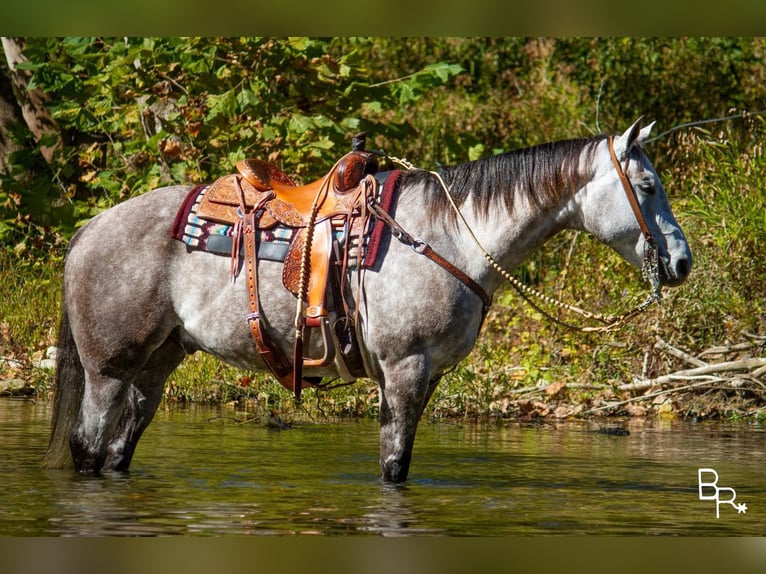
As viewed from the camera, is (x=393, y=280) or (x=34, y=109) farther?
(x=34, y=109)

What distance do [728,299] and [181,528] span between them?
5897mm

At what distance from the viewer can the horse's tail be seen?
6.51 m

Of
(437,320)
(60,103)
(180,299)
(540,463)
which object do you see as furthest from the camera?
(60,103)

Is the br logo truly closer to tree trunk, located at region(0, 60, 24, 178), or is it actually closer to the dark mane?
the dark mane

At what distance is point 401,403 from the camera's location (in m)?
5.93

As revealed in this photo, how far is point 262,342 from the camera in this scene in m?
6.08

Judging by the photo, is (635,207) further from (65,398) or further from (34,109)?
(34,109)

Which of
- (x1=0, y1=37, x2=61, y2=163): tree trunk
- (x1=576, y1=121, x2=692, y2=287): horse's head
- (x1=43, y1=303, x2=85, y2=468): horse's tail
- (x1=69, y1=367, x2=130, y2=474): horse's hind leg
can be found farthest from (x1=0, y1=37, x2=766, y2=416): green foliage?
(x1=576, y1=121, x2=692, y2=287): horse's head

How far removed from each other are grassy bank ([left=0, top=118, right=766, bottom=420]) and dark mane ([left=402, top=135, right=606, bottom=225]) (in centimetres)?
358

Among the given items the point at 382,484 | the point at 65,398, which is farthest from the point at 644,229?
the point at 65,398

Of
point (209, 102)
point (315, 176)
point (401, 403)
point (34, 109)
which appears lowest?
point (401, 403)

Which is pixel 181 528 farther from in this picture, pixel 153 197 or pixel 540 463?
pixel 540 463

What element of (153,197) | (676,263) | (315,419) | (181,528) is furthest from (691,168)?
(181,528)

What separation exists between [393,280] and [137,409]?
167 centimetres
